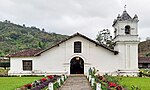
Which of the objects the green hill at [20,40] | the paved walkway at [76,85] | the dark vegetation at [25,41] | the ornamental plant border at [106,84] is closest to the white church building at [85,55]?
the paved walkway at [76,85]

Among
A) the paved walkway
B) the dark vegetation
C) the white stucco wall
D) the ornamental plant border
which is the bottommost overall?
the paved walkway

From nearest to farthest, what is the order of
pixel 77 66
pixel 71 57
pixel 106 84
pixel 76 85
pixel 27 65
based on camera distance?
pixel 106 84, pixel 76 85, pixel 71 57, pixel 27 65, pixel 77 66

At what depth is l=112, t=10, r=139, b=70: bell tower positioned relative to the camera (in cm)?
3509

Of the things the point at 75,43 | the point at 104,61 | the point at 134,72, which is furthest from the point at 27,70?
the point at 134,72

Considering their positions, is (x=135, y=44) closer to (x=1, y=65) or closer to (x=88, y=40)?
(x=88, y=40)

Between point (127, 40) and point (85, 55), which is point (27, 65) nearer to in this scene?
point (85, 55)

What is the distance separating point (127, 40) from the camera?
1389 inches

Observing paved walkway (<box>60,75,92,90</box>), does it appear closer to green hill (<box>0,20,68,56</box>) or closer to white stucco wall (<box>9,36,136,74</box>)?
white stucco wall (<box>9,36,136,74</box>)

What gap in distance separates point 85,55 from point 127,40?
5078 millimetres

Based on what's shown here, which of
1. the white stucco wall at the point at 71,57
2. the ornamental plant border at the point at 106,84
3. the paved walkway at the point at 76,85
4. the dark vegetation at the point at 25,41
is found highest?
the dark vegetation at the point at 25,41

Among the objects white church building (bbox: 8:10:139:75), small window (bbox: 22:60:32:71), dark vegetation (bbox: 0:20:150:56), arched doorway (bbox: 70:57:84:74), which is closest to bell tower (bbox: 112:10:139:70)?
white church building (bbox: 8:10:139:75)

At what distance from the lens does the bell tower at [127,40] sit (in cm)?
3509

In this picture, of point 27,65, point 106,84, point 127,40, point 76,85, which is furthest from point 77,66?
point 106,84

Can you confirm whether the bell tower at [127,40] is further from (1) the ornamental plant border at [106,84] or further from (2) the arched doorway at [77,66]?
(1) the ornamental plant border at [106,84]
